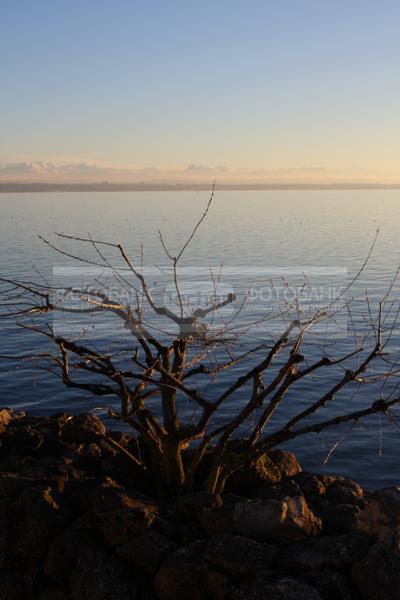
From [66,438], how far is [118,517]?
626cm

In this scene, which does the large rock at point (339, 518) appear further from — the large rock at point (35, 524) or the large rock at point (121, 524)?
the large rock at point (35, 524)

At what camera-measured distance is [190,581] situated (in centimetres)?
1087

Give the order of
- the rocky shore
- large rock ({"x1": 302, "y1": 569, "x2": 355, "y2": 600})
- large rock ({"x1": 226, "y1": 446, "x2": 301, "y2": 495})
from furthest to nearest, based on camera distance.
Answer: large rock ({"x1": 226, "y1": 446, "x2": 301, "y2": 495})
the rocky shore
large rock ({"x1": 302, "y1": 569, "x2": 355, "y2": 600})

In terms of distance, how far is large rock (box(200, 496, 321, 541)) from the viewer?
1156cm

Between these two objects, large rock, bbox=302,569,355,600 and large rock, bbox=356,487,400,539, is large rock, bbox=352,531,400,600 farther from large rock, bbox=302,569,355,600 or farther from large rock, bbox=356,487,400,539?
large rock, bbox=356,487,400,539

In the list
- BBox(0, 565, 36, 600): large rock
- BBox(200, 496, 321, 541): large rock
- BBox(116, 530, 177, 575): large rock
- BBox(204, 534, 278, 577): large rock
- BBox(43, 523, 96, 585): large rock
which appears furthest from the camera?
BBox(0, 565, 36, 600): large rock

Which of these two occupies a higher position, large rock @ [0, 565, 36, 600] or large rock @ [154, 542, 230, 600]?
large rock @ [154, 542, 230, 600]

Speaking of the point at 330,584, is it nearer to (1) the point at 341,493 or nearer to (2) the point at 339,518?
(2) the point at 339,518

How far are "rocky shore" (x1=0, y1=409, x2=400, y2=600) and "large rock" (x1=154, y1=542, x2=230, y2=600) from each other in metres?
0.02

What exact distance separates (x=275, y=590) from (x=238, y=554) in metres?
0.93

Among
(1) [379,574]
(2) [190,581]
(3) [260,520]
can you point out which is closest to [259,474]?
(3) [260,520]

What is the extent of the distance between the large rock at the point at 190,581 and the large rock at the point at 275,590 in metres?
0.37

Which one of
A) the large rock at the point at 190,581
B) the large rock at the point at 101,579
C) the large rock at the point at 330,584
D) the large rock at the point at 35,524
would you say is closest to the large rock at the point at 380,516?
the large rock at the point at 330,584

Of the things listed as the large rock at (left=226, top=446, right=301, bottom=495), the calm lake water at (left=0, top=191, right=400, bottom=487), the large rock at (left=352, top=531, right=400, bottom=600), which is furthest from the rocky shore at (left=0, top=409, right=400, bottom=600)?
the calm lake water at (left=0, top=191, right=400, bottom=487)
